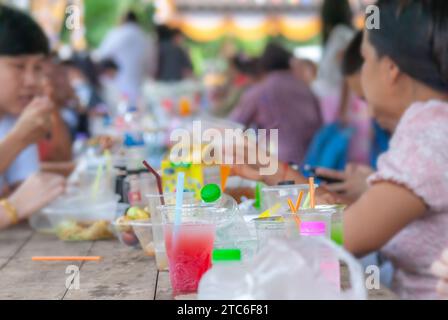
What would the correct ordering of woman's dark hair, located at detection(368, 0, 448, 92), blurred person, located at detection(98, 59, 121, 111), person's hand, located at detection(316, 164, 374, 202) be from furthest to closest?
blurred person, located at detection(98, 59, 121, 111)
person's hand, located at detection(316, 164, 374, 202)
woman's dark hair, located at detection(368, 0, 448, 92)

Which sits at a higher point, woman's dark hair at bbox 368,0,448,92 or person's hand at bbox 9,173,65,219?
woman's dark hair at bbox 368,0,448,92

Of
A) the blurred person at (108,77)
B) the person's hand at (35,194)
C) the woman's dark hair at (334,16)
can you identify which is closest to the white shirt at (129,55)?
the blurred person at (108,77)

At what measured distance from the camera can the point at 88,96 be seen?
339 inches

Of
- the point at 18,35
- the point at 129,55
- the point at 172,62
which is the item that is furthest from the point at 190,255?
the point at 172,62

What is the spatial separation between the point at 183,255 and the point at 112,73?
25.1ft

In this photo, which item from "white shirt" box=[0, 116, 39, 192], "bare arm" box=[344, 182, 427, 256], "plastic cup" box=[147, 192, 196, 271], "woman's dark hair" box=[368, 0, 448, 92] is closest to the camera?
"plastic cup" box=[147, 192, 196, 271]

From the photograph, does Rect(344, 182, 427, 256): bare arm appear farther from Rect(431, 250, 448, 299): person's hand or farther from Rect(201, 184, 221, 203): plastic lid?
Rect(201, 184, 221, 203): plastic lid

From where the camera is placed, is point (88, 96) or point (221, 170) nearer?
point (221, 170)

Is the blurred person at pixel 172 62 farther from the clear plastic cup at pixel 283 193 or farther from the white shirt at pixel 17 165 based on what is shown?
the clear plastic cup at pixel 283 193

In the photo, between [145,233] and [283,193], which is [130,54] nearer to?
[145,233]

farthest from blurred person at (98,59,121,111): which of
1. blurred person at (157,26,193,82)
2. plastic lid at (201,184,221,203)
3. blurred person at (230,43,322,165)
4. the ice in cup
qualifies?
the ice in cup

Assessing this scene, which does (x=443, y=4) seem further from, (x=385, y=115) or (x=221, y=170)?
(x=221, y=170)

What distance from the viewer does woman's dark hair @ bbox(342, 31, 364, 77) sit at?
361 centimetres
